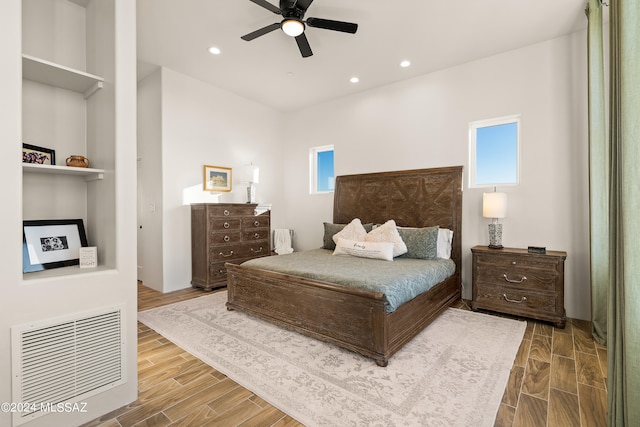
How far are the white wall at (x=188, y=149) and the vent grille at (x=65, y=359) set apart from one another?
2.70m

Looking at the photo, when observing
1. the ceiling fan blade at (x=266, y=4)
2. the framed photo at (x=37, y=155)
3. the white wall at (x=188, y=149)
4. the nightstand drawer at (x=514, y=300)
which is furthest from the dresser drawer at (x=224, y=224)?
the nightstand drawer at (x=514, y=300)

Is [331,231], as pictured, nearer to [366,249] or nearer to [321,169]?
[366,249]

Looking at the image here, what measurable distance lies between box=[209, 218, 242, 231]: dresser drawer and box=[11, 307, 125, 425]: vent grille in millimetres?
2561

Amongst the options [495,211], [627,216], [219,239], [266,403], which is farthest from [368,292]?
[219,239]

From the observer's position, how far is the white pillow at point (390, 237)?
3678mm

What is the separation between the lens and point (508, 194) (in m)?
3.75

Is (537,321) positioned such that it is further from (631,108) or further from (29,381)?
(29,381)

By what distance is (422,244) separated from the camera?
12.0ft

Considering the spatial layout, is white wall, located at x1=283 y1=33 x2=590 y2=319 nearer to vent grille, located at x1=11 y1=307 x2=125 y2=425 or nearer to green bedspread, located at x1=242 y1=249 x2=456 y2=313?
green bedspread, located at x1=242 y1=249 x2=456 y2=313

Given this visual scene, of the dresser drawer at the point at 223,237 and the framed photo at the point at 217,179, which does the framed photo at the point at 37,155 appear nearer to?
the dresser drawer at the point at 223,237

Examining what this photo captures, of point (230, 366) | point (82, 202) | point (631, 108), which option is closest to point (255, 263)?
point (230, 366)

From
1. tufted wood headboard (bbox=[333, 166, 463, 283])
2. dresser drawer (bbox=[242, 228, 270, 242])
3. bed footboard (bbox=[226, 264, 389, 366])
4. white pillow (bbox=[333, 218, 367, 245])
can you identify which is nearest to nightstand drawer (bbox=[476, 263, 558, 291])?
tufted wood headboard (bbox=[333, 166, 463, 283])

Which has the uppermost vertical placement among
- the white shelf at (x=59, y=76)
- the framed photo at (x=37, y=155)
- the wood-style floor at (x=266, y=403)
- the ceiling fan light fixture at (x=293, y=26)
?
the ceiling fan light fixture at (x=293, y=26)

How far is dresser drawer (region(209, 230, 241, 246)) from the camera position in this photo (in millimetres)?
4387
